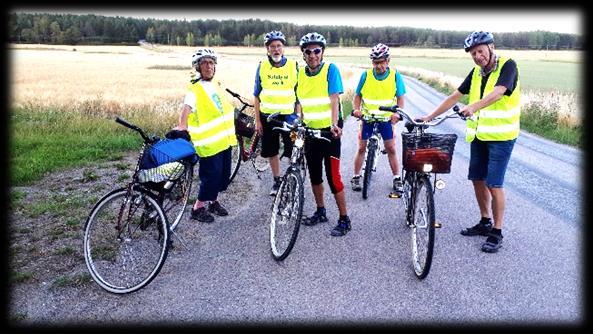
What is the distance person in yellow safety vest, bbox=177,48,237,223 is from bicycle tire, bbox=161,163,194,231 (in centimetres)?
18

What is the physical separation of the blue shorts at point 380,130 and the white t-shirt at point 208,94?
2.51 m

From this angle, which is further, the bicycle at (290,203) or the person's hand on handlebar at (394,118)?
the person's hand on handlebar at (394,118)

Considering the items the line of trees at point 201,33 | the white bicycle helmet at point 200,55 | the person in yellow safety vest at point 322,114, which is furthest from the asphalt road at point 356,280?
the line of trees at point 201,33

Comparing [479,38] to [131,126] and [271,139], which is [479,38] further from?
[131,126]

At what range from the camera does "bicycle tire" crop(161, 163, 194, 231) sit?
5.23m

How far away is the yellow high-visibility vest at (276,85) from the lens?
6.82 m

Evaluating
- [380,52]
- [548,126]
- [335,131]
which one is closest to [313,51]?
[335,131]

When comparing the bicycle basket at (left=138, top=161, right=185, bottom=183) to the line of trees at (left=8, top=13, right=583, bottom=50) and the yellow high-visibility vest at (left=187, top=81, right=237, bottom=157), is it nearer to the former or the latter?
the yellow high-visibility vest at (left=187, top=81, right=237, bottom=157)

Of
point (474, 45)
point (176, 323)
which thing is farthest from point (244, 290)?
point (474, 45)

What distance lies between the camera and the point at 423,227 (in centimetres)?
448

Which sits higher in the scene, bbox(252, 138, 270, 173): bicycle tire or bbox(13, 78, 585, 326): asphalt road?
bbox(252, 138, 270, 173): bicycle tire

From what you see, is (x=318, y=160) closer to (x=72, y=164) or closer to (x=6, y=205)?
(x=6, y=205)

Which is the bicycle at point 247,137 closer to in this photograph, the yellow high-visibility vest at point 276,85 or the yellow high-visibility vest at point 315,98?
the yellow high-visibility vest at point 276,85

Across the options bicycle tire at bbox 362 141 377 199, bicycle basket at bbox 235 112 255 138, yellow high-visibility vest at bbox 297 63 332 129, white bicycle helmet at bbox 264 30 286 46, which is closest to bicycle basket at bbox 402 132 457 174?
yellow high-visibility vest at bbox 297 63 332 129
